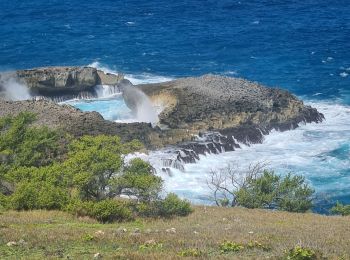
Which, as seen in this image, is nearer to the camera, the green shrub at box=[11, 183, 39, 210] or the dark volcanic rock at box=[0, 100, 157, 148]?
the green shrub at box=[11, 183, 39, 210]

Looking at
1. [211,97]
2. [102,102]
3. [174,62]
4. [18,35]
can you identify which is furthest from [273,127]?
[18,35]

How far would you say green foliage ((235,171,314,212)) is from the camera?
4819 cm

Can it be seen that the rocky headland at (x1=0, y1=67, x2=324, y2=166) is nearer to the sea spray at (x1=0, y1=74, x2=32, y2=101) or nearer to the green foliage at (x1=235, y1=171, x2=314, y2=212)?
the sea spray at (x1=0, y1=74, x2=32, y2=101)

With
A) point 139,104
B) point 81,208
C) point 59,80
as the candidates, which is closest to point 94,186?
point 81,208

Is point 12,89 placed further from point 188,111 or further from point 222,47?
point 222,47

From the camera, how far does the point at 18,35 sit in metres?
114

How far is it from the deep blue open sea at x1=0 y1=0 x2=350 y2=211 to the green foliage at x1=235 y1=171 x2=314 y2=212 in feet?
43.5

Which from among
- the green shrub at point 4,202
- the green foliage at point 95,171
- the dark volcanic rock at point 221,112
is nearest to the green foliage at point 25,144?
the green shrub at point 4,202

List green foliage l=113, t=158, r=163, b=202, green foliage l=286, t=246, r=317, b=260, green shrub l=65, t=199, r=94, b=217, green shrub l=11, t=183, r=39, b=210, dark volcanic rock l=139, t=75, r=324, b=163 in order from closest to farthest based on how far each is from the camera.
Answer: green foliage l=286, t=246, r=317, b=260
green shrub l=65, t=199, r=94, b=217
green shrub l=11, t=183, r=39, b=210
green foliage l=113, t=158, r=163, b=202
dark volcanic rock l=139, t=75, r=324, b=163

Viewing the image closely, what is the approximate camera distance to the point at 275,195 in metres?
49.1

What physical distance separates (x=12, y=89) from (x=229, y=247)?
204ft

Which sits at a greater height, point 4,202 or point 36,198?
point 36,198

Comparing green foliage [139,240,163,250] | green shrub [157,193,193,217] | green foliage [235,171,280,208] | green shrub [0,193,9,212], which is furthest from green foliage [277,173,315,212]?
green foliage [139,240,163,250]

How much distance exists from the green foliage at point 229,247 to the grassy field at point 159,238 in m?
0.10
